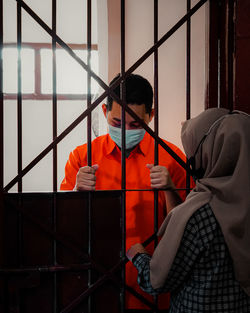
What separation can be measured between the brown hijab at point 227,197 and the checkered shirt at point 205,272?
23mm

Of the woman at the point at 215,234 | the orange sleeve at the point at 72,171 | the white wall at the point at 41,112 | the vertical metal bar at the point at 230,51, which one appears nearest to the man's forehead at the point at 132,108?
the orange sleeve at the point at 72,171

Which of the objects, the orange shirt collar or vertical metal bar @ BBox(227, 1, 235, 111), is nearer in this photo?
vertical metal bar @ BBox(227, 1, 235, 111)

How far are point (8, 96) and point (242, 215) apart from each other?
122 inches

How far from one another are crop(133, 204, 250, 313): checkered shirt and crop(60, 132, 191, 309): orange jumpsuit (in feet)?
1.89

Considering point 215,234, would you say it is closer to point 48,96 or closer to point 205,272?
point 205,272

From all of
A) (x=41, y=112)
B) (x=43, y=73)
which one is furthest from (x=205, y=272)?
(x=43, y=73)

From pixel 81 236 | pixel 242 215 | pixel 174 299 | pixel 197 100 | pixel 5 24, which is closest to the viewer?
pixel 242 215

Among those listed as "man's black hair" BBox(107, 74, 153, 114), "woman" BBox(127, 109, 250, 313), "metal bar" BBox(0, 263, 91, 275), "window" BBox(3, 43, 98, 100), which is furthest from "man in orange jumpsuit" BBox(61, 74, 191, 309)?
"window" BBox(3, 43, 98, 100)

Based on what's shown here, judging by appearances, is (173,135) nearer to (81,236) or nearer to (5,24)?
(81,236)

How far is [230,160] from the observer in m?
0.87

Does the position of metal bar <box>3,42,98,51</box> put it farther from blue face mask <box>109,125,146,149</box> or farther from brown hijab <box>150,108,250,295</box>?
brown hijab <box>150,108,250,295</box>

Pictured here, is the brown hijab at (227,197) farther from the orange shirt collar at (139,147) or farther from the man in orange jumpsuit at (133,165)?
the orange shirt collar at (139,147)

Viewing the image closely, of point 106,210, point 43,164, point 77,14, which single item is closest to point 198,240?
point 106,210

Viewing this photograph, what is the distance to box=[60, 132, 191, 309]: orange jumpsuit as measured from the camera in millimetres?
1521
